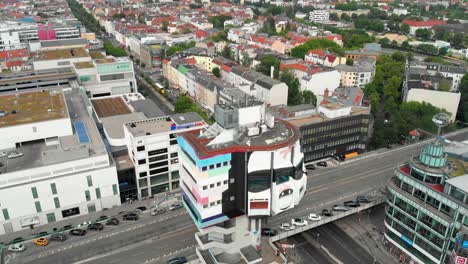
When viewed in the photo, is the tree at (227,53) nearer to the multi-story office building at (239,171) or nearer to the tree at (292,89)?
the tree at (292,89)

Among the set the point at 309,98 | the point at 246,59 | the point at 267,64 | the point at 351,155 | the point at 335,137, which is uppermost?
the point at 267,64

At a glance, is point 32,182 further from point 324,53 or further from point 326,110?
point 324,53

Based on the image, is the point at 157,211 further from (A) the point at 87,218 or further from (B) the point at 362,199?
(B) the point at 362,199

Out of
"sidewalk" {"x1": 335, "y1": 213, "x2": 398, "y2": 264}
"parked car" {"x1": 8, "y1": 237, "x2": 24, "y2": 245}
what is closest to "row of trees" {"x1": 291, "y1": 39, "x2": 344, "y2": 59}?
"sidewalk" {"x1": 335, "y1": 213, "x2": 398, "y2": 264}

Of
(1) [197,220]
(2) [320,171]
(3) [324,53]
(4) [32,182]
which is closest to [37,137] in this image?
(4) [32,182]

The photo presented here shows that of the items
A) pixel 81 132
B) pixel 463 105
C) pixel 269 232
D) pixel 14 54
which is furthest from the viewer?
pixel 14 54

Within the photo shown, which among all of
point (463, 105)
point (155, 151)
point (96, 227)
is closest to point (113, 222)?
point (96, 227)

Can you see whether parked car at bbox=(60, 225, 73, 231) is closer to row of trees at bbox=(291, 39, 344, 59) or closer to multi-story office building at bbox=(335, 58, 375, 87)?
multi-story office building at bbox=(335, 58, 375, 87)
